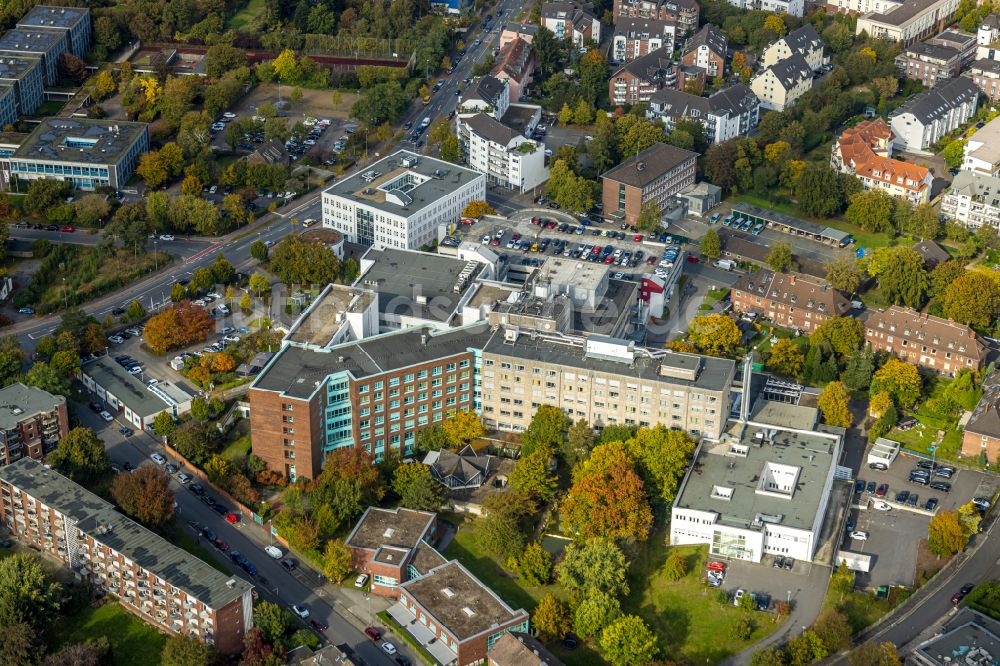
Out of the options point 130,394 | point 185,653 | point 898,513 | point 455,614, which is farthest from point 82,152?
point 898,513

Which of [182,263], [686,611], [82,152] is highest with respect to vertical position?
[82,152]

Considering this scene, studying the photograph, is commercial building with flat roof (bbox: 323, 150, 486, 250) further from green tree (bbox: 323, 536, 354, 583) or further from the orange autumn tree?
green tree (bbox: 323, 536, 354, 583)

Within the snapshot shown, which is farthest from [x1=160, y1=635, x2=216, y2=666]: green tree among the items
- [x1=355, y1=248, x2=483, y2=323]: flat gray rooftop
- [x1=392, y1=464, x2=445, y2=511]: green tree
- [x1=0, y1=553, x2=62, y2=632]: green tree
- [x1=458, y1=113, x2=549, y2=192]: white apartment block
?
[x1=458, y1=113, x2=549, y2=192]: white apartment block

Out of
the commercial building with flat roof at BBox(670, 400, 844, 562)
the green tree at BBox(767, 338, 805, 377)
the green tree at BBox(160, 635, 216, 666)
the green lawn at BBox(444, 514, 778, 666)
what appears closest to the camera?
the green tree at BBox(160, 635, 216, 666)

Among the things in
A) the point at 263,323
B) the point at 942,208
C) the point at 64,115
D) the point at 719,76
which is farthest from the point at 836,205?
the point at 64,115

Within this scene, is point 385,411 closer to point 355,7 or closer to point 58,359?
point 58,359

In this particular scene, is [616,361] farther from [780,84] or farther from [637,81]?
[780,84]
